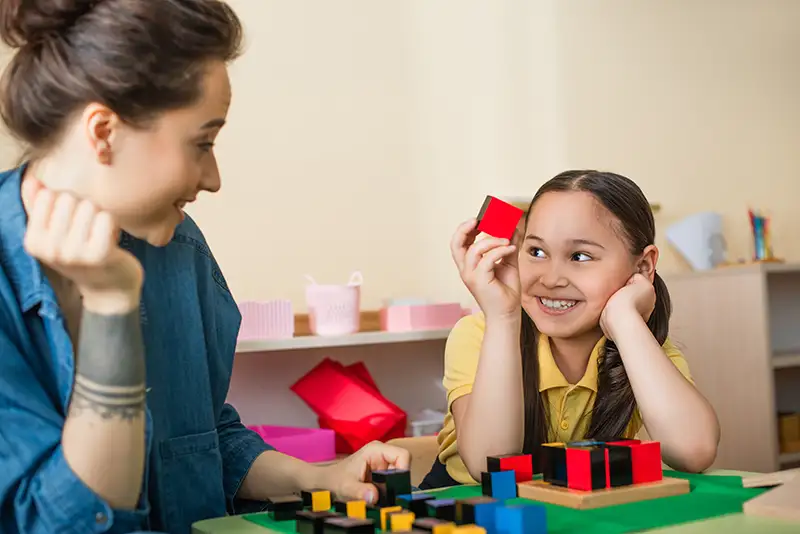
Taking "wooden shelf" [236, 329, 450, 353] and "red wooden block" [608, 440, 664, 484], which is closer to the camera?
"red wooden block" [608, 440, 664, 484]

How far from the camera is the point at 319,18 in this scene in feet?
8.80

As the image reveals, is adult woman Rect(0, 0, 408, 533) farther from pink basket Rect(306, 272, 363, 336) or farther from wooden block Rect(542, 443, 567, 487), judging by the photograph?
pink basket Rect(306, 272, 363, 336)

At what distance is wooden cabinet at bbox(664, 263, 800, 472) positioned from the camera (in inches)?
111

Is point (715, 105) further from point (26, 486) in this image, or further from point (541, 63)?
point (26, 486)

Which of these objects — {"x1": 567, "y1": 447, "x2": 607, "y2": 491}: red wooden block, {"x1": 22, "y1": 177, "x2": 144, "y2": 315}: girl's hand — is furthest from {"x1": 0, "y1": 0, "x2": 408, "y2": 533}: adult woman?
{"x1": 567, "y1": 447, "x2": 607, "y2": 491}: red wooden block

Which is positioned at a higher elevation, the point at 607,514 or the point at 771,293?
the point at 771,293

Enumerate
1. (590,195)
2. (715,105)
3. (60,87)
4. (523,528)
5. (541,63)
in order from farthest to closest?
(715,105) → (541,63) → (590,195) → (60,87) → (523,528)

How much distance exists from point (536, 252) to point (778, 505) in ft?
2.40

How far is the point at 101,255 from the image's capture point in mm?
770

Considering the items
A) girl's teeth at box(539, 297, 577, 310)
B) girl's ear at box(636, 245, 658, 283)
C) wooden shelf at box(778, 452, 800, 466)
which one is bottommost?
wooden shelf at box(778, 452, 800, 466)

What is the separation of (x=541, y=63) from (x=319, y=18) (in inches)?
33.2

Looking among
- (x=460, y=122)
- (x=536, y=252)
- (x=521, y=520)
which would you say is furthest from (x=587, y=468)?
(x=460, y=122)

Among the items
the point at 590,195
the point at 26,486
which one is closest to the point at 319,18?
the point at 590,195

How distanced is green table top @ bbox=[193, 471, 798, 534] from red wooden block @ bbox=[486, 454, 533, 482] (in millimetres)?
42
